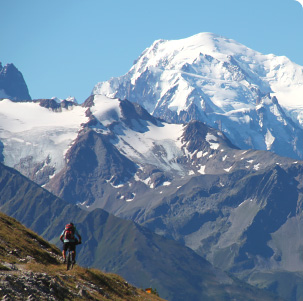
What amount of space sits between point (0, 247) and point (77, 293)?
28.5ft

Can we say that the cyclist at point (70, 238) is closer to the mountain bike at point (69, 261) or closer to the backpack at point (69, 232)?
the backpack at point (69, 232)

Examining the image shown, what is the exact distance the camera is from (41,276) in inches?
1778

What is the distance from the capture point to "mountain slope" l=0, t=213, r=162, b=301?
4203 cm

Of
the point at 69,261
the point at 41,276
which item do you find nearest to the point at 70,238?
the point at 69,261

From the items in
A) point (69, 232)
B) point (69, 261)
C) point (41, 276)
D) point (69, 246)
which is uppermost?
point (69, 232)

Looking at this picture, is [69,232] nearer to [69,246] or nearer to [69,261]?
[69,246]

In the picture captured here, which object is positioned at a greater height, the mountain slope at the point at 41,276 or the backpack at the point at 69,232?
the backpack at the point at 69,232

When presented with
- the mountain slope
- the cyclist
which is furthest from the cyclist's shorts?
the mountain slope

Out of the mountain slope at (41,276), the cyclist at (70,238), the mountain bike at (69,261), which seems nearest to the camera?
the mountain slope at (41,276)

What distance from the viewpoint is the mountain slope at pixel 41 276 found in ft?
138

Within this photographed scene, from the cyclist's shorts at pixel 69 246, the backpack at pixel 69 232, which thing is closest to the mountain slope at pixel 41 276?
the cyclist's shorts at pixel 69 246

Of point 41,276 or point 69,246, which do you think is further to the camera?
point 69,246

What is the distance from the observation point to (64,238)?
51500 millimetres

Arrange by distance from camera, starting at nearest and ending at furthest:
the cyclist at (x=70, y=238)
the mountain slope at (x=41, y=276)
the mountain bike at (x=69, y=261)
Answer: the mountain slope at (x=41, y=276) → the mountain bike at (x=69, y=261) → the cyclist at (x=70, y=238)
